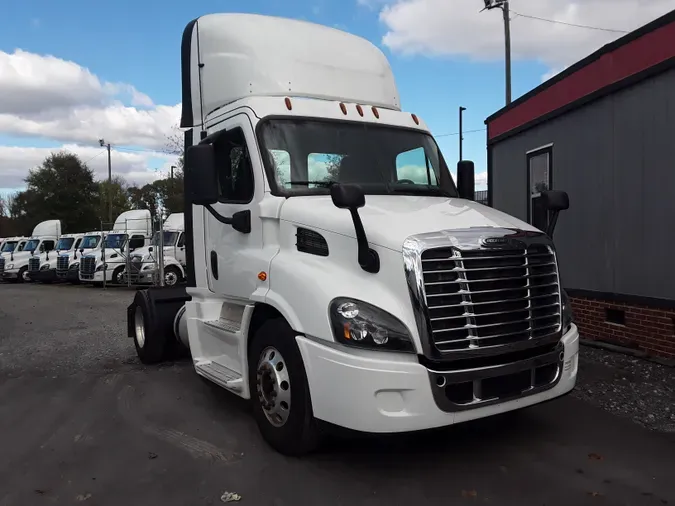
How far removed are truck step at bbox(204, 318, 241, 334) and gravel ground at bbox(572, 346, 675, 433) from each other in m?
3.31

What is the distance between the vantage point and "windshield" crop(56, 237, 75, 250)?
2483 cm

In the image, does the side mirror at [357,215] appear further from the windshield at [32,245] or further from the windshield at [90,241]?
the windshield at [32,245]

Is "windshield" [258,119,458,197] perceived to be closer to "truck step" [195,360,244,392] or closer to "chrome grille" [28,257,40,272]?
"truck step" [195,360,244,392]

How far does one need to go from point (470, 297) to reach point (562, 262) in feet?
17.6

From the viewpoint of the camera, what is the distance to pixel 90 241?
23594mm

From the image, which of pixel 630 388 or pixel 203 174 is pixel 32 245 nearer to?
pixel 203 174

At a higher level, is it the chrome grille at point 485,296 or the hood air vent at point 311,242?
the hood air vent at point 311,242

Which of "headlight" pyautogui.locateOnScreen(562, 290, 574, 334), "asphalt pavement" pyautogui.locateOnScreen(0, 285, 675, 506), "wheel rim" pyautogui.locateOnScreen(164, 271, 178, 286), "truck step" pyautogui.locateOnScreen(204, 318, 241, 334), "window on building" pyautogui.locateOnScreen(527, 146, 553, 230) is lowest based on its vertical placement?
"asphalt pavement" pyautogui.locateOnScreen(0, 285, 675, 506)

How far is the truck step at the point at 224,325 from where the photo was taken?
16.3ft

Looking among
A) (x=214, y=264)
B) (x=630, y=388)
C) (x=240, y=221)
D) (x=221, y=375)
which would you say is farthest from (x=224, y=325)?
(x=630, y=388)

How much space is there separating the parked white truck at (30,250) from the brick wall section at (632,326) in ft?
81.5

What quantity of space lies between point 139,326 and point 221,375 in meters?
3.00

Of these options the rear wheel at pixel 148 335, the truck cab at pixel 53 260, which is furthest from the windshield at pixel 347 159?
the truck cab at pixel 53 260

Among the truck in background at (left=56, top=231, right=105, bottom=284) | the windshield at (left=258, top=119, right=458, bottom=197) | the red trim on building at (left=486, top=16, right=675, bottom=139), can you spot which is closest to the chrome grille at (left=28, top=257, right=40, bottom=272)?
the truck in background at (left=56, top=231, right=105, bottom=284)
